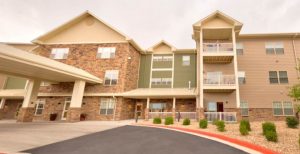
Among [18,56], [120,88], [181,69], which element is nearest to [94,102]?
[120,88]

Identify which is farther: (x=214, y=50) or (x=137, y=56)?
(x=137, y=56)

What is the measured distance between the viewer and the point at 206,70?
19188mm

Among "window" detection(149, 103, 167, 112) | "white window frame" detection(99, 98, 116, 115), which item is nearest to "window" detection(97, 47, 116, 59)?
"white window frame" detection(99, 98, 116, 115)

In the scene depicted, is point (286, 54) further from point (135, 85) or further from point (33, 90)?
point (33, 90)

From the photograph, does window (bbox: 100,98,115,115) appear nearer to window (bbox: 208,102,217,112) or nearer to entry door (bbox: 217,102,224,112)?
window (bbox: 208,102,217,112)

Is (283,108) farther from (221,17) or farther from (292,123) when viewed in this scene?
(221,17)

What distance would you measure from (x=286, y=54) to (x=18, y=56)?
82.0 ft

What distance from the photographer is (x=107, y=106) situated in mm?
19750

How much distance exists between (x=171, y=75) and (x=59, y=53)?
15.2 metres

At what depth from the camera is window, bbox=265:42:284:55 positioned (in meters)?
19.0

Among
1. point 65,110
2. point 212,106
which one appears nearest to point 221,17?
point 212,106

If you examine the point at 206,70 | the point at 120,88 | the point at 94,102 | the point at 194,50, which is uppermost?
the point at 194,50

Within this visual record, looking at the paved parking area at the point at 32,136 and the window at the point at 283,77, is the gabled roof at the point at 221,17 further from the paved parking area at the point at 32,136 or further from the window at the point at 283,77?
the paved parking area at the point at 32,136

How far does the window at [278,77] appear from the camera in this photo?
719 inches
